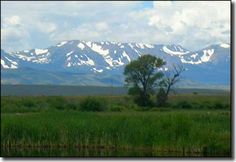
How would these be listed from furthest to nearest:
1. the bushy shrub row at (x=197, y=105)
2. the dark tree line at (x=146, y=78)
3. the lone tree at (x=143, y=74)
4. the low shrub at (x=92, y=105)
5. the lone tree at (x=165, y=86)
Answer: the lone tree at (x=143, y=74) < the dark tree line at (x=146, y=78) < the lone tree at (x=165, y=86) < the bushy shrub row at (x=197, y=105) < the low shrub at (x=92, y=105)

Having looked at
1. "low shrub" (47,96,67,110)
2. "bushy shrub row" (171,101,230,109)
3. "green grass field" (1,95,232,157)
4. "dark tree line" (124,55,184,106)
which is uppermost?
"green grass field" (1,95,232,157)

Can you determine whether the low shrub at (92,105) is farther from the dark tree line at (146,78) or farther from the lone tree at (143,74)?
the lone tree at (143,74)

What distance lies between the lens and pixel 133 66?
154 ft

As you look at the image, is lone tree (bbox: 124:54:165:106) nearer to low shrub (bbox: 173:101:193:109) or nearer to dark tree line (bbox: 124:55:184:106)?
dark tree line (bbox: 124:55:184:106)

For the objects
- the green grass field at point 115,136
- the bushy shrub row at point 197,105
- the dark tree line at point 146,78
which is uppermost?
the green grass field at point 115,136

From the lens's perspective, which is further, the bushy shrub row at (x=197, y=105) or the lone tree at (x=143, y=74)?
the lone tree at (x=143, y=74)

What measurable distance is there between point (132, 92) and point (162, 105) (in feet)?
11.0

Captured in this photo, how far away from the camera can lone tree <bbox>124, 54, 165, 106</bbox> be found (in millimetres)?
45125

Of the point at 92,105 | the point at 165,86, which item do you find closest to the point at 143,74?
the point at 165,86

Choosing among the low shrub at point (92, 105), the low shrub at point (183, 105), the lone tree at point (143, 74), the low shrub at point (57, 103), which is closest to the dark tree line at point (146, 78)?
the lone tree at point (143, 74)

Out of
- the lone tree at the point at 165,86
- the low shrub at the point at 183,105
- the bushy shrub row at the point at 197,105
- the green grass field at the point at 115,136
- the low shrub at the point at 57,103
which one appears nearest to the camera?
the green grass field at the point at 115,136

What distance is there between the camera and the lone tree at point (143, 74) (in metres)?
45.1

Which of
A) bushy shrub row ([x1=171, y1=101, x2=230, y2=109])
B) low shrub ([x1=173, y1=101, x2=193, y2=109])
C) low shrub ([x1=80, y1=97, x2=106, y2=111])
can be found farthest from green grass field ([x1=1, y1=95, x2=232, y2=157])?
low shrub ([x1=173, y1=101, x2=193, y2=109])

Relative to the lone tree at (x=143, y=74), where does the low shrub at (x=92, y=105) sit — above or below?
below
